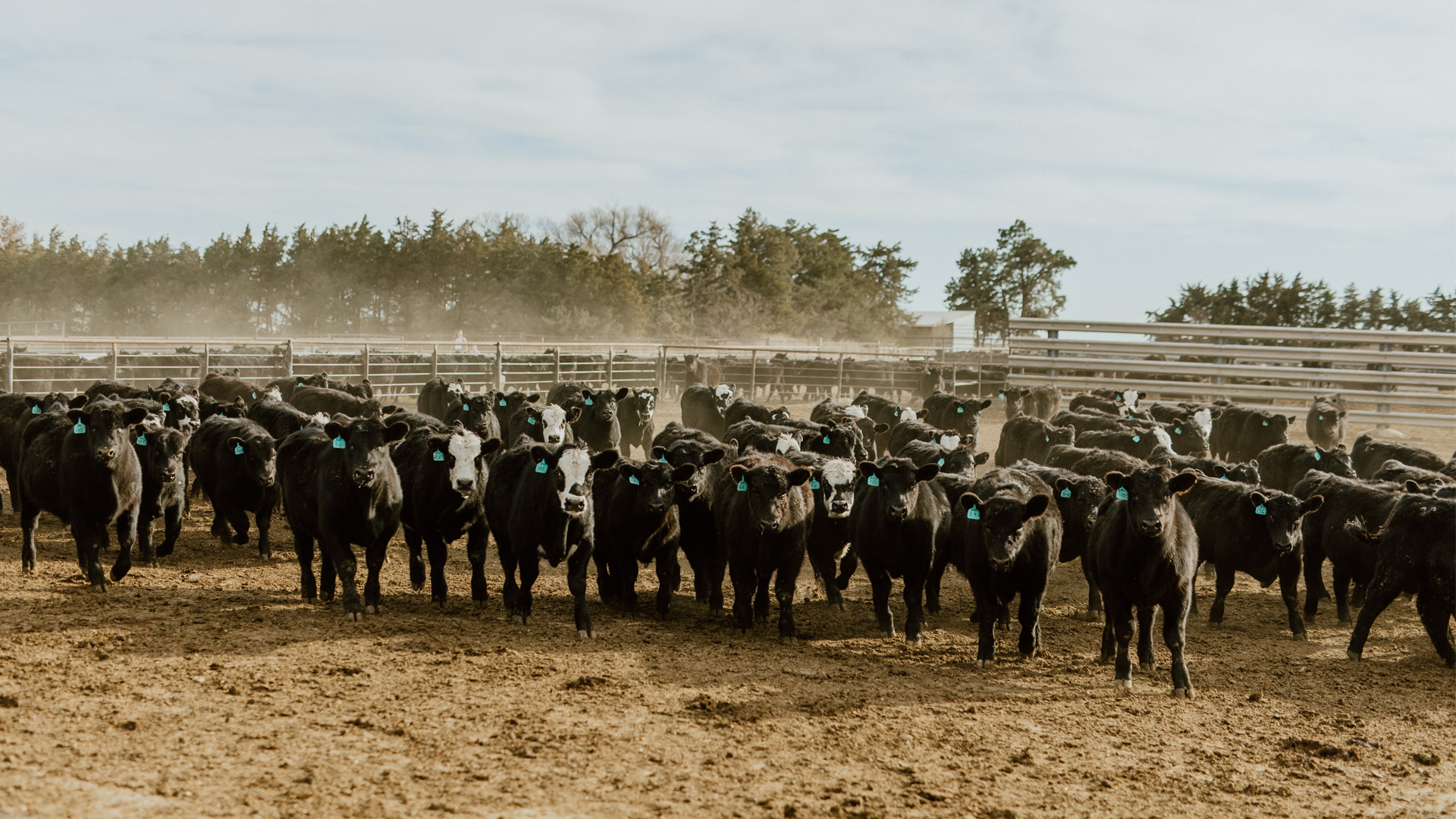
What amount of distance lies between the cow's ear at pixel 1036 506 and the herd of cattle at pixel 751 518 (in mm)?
16

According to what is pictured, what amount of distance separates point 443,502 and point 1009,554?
421cm

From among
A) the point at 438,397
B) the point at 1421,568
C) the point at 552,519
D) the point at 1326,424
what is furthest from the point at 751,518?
the point at 1326,424

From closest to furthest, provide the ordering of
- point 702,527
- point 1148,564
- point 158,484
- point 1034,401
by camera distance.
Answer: point 1148,564
point 702,527
point 158,484
point 1034,401

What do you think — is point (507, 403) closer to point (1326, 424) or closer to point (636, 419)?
point (636, 419)

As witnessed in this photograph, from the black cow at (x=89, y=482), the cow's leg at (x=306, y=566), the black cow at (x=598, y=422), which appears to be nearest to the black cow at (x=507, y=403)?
the black cow at (x=598, y=422)

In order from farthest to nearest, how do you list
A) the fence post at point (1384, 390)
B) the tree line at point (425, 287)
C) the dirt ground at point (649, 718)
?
the tree line at point (425, 287), the fence post at point (1384, 390), the dirt ground at point (649, 718)

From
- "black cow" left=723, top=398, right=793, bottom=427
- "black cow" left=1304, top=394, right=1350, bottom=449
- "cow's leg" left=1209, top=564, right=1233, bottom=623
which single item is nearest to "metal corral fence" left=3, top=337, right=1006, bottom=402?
"black cow" left=723, top=398, right=793, bottom=427

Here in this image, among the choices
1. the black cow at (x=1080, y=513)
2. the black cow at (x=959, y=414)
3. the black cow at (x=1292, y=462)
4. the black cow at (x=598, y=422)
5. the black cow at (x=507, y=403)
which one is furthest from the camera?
the black cow at (x=959, y=414)

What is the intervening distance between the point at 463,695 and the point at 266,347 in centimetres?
2679

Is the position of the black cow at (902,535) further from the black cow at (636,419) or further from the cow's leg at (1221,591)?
the black cow at (636,419)

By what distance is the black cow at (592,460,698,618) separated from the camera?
7.59 m

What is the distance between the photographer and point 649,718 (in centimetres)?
525

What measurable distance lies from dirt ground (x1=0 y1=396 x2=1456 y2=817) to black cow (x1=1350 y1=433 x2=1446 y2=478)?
4.89 meters

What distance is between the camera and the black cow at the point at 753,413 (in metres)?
14.0
